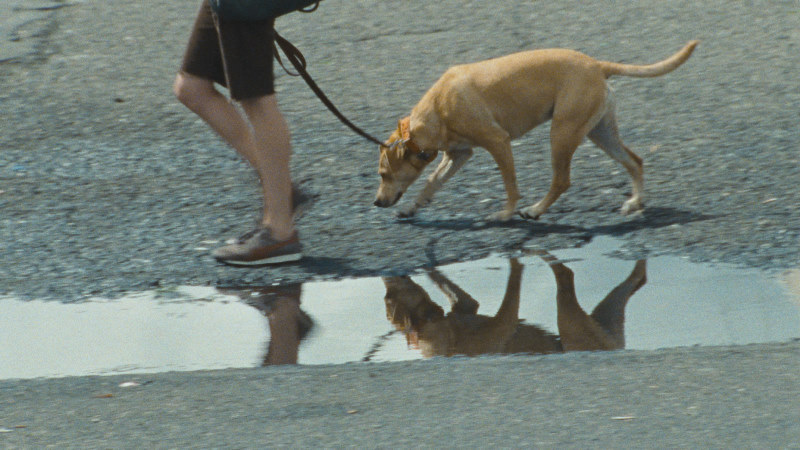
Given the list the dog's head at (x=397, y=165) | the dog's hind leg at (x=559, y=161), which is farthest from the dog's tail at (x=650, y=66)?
the dog's head at (x=397, y=165)

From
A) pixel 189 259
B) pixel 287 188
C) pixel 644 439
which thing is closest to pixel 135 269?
pixel 189 259

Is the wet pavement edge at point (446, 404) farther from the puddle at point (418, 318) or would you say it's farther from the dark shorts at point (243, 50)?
the dark shorts at point (243, 50)

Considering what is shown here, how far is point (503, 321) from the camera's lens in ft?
13.6

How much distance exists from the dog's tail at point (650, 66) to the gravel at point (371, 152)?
0.57m

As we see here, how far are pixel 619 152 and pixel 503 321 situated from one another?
156cm

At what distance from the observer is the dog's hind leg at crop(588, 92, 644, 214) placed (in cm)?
522

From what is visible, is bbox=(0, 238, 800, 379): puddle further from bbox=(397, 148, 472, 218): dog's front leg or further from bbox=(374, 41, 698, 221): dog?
bbox=(397, 148, 472, 218): dog's front leg

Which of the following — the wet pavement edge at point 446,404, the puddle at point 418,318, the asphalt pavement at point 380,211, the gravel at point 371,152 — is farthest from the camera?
the gravel at point 371,152

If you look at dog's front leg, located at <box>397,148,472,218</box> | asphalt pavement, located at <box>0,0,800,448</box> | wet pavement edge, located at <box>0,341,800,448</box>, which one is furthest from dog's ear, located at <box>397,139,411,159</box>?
wet pavement edge, located at <box>0,341,800,448</box>

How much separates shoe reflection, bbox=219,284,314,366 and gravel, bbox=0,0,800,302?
125 mm

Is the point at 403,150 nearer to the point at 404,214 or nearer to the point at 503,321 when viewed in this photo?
the point at 404,214

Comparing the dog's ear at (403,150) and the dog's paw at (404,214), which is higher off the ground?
the dog's ear at (403,150)

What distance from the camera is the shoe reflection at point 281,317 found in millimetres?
3924

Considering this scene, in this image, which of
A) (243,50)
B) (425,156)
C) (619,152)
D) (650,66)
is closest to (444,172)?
(425,156)
